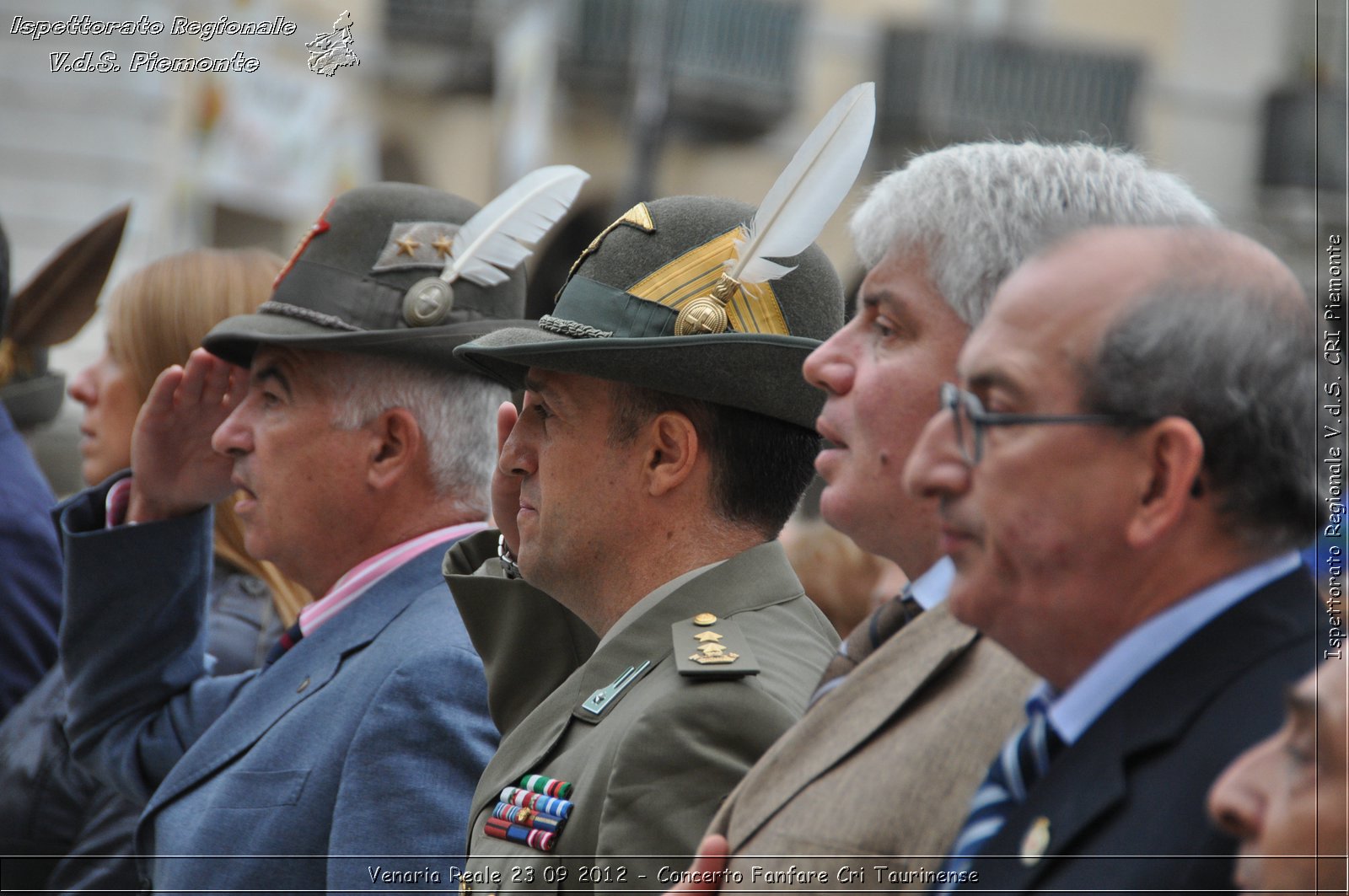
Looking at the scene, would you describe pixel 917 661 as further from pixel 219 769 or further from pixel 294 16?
pixel 294 16

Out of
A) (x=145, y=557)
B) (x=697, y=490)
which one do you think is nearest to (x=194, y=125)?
(x=145, y=557)

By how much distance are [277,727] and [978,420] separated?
1759mm

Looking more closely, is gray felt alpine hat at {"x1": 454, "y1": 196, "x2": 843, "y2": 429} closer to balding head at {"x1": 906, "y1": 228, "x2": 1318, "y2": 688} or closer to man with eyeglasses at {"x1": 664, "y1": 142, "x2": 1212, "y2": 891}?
man with eyeglasses at {"x1": 664, "y1": 142, "x2": 1212, "y2": 891}

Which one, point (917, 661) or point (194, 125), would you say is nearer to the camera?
point (917, 661)

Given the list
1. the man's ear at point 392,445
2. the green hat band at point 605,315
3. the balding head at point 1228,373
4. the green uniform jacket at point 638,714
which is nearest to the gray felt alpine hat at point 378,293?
the man's ear at point 392,445

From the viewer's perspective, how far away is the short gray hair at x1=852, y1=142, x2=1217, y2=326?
224 cm

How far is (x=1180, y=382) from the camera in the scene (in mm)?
1683

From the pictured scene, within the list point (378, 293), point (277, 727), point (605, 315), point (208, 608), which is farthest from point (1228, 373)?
point (208, 608)

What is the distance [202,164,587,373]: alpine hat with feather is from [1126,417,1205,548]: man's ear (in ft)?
6.27

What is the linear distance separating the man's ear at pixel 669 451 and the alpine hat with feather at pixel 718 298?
0.06 meters

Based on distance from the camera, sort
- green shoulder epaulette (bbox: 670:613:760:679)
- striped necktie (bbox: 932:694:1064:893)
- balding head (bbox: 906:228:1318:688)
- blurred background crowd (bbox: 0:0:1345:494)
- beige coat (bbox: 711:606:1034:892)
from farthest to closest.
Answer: blurred background crowd (bbox: 0:0:1345:494), green shoulder epaulette (bbox: 670:613:760:679), beige coat (bbox: 711:606:1034:892), striped necktie (bbox: 932:694:1064:893), balding head (bbox: 906:228:1318:688)

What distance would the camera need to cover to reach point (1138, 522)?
1700 millimetres

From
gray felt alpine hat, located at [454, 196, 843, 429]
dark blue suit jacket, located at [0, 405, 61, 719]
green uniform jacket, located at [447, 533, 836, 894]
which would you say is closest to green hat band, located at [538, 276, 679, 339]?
gray felt alpine hat, located at [454, 196, 843, 429]

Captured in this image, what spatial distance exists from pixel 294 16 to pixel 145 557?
10057mm
